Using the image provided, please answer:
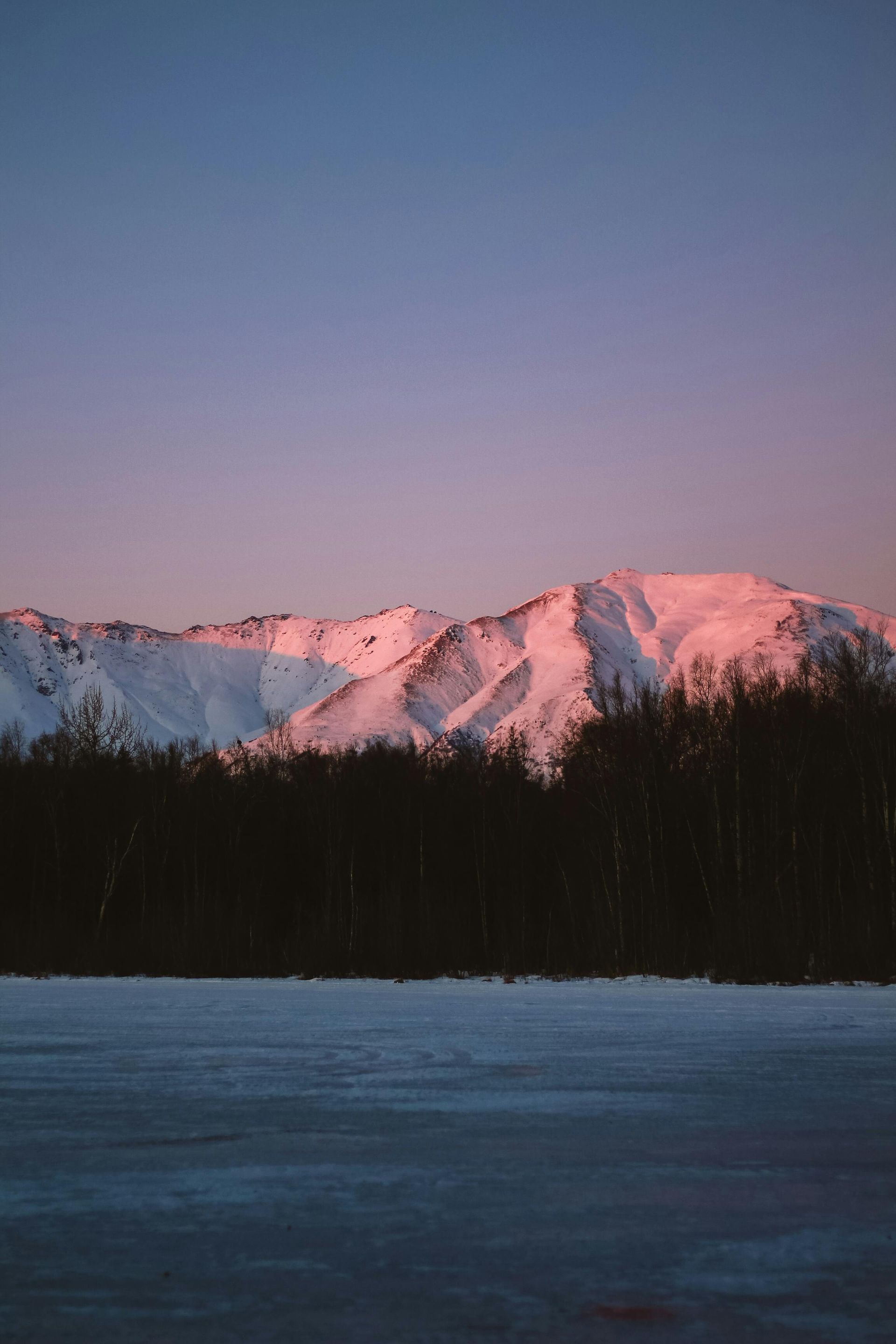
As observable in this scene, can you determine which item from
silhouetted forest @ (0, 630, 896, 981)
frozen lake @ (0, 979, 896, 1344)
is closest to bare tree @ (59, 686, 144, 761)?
silhouetted forest @ (0, 630, 896, 981)

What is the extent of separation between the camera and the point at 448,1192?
4180mm

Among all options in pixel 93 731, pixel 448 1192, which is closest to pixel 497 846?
pixel 93 731

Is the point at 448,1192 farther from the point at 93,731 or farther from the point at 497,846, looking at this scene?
the point at 93,731

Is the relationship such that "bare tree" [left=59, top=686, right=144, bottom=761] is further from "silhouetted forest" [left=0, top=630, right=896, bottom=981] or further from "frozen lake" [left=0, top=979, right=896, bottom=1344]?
"frozen lake" [left=0, top=979, right=896, bottom=1344]

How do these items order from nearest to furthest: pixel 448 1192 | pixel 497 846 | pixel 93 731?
pixel 448 1192 < pixel 497 846 < pixel 93 731

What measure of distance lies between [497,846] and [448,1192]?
40438 mm

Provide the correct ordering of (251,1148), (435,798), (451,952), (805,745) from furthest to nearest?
(435,798) < (805,745) < (451,952) < (251,1148)

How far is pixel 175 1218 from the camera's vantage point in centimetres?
381

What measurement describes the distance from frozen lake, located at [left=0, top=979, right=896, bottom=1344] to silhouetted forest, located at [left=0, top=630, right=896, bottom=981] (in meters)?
15.0

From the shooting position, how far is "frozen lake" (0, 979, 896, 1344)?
296 centimetres

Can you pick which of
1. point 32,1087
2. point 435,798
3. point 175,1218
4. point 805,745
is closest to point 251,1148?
point 175,1218

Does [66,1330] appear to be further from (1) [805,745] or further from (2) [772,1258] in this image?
(1) [805,745]

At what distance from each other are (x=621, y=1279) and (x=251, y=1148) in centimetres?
226

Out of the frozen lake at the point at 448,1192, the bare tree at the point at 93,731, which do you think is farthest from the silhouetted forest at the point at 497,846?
the frozen lake at the point at 448,1192
